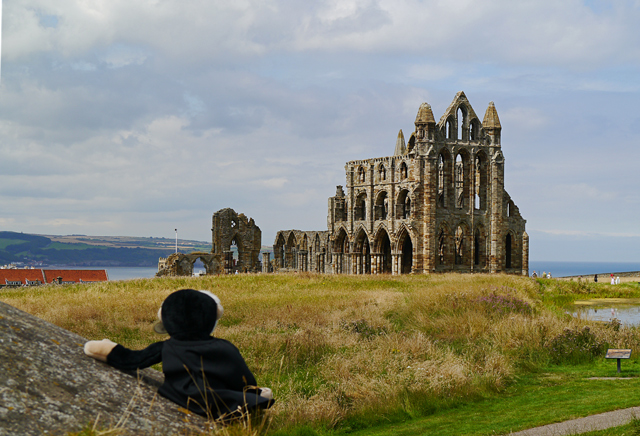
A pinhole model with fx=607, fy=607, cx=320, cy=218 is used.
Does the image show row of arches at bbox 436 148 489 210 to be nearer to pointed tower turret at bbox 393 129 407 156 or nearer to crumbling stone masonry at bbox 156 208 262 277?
pointed tower turret at bbox 393 129 407 156

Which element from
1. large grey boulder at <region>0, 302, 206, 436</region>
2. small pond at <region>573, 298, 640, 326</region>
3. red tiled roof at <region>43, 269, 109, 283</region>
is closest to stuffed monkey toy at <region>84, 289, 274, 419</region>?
large grey boulder at <region>0, 302, 206, 436</region>

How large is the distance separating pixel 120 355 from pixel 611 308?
29833 millimetres

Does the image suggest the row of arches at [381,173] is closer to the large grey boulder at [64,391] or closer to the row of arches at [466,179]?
the row of arches at [466,179]

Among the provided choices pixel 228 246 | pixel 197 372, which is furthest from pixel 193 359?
pixel 228 246

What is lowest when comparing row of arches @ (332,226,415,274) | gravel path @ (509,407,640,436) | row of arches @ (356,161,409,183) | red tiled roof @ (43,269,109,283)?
red tiled roof @ (43,269,109,283)

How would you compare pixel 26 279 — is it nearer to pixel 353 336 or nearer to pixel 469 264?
pixel 469 264

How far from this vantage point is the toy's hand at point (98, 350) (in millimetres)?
4562

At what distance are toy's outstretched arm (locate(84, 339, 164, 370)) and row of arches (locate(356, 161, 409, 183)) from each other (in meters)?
48.2

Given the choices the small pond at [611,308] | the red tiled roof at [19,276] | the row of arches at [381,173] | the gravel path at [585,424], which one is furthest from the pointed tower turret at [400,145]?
the gravel path at [585,424]

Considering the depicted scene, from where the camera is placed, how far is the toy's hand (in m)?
4.56

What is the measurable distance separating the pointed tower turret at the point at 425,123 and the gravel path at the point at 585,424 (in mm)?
42828

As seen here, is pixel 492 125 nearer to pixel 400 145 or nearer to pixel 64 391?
pixel 400 145

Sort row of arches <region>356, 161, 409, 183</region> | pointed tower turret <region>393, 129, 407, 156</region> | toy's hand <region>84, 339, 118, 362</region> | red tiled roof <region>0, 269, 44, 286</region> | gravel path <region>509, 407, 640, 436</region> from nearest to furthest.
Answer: toy's hand <region>84, 339, 118, 362</region> → gravel path <region>509, 407, 640, 436</region> → row of arches <region>356, 161, 409, 183</region> → pointed tower turret <region>393, 129, 407, 156</region> → red tiled roof <region>0, 269, 44, 286</region>

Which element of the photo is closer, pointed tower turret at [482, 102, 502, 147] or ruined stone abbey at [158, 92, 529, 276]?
ruined stone abbey at [158, 92, 529, 276]
